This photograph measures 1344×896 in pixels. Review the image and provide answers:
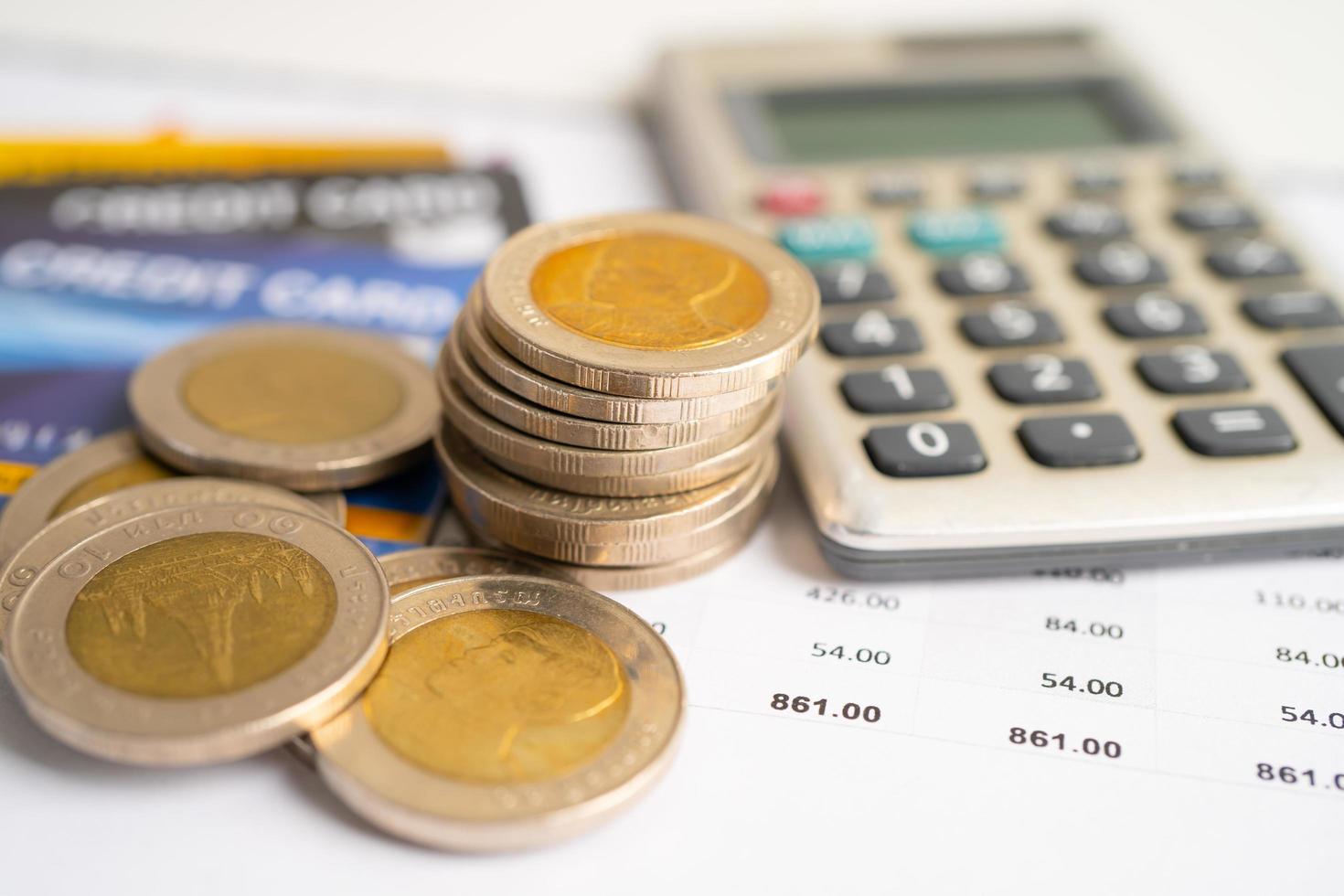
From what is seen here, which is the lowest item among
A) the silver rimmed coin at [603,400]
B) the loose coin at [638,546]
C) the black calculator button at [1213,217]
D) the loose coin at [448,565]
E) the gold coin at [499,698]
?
the loose coin at [448,565]

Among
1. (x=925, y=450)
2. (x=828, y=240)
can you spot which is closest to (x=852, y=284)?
(x=828, y=240)

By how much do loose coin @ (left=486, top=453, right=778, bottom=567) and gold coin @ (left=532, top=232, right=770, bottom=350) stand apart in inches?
3.7

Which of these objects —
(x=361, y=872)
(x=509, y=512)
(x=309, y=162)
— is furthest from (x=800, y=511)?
(x=309, y=162)

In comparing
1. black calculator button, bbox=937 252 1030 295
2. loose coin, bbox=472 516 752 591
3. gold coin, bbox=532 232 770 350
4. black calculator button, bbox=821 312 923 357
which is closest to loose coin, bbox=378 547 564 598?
loose coin, bbox=472 516 752 591

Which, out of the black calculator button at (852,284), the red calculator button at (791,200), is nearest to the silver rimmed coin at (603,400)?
the black calculator button at (852,284)

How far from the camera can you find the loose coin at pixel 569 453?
2.03ft

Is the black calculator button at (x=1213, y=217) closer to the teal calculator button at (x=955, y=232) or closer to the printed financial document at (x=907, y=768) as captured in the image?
the teal calculator button at (x=955, y=232)

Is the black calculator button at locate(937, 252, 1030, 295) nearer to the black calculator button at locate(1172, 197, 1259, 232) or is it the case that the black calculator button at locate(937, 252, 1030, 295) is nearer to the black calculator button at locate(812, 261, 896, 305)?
the black calculator button at locate(812, 261, 896, 305)

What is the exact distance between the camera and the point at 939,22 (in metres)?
1.20

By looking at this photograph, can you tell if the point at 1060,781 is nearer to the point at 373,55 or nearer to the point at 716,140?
the point at 716,140

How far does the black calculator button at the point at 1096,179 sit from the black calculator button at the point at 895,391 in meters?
0.29

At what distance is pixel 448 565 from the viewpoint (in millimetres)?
651

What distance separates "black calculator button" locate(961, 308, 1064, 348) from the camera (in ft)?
2.56

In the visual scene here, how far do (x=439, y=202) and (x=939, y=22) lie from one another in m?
0.52
